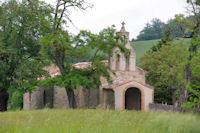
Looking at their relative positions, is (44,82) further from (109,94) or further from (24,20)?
(109,94)

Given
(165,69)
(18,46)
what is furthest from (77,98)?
(165,69)

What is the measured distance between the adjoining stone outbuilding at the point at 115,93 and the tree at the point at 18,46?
219 inches

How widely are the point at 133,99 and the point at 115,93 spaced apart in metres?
5.26

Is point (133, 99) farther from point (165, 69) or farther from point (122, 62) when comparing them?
point (165, 69)

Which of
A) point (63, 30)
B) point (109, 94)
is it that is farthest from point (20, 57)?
point (109, 94)

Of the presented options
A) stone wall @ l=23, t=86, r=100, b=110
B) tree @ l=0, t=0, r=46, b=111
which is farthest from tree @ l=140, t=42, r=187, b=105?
tree @ l=0, t=0, r=46, b=111

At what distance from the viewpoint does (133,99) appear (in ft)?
86.3

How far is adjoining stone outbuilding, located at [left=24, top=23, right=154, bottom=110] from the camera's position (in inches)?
866

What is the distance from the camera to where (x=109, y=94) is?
2247cm

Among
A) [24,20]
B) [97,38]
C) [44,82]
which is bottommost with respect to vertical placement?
[44,82]

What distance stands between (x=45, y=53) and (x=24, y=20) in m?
3.66

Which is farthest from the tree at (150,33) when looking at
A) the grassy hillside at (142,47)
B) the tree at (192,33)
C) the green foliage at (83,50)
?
the tree at (192,33)

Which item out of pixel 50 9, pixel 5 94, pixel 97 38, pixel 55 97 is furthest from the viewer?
pixel 55 97

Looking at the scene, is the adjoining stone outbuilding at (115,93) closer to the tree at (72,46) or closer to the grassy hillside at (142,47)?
the tree at (72,46)
